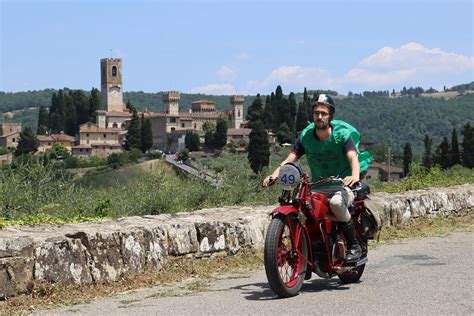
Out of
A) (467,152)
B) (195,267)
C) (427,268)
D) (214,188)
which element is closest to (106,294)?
(195,267)

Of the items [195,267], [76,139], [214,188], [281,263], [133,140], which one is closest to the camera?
[281,263]

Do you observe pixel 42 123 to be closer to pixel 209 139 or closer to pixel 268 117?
pixel 209 139

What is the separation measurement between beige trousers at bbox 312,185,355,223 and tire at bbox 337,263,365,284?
491 mm

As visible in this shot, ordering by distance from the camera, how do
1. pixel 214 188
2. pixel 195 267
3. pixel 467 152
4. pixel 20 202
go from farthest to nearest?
pixel 467 152, pixel 214 188, pixel 20 202, pixel 195 267

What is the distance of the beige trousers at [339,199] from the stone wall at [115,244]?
1.63 meters

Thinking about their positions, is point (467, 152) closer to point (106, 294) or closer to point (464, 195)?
point (464, 195)

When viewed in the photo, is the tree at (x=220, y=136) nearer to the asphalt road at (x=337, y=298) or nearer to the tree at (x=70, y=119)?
the tree at (x=70, y=119)

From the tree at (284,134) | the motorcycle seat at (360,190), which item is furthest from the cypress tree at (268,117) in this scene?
the motorcycle seat at (360,190)

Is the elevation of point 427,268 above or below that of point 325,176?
below

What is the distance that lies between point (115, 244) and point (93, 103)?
174 m

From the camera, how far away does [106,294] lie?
700 cm

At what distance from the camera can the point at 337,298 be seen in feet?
21.9

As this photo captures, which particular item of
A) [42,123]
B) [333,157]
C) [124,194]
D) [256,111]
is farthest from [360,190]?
[42,123]

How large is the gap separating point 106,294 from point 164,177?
801cm
